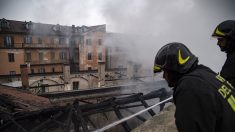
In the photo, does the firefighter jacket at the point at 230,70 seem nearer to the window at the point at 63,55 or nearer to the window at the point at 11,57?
the window at the point at 11,57

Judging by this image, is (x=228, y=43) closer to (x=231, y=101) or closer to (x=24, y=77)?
(x=231, y=101)

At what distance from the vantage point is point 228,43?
8.64 feet

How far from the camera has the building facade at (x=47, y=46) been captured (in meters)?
30.4

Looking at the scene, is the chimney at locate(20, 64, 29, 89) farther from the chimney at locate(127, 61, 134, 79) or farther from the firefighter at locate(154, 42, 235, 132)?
the firefighter at locate(154, 42, 235, 132)

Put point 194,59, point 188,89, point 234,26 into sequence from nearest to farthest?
point 188,89
point 194,59
point 234,26

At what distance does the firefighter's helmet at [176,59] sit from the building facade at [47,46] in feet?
95.5

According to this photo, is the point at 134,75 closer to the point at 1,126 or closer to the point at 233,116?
the point at 1,126

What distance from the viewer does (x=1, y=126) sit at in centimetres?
422

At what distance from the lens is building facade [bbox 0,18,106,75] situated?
30438 mm

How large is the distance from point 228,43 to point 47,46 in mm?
34420

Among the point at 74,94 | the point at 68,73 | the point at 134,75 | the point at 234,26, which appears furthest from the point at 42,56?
the point at 234,26

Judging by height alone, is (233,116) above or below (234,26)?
below

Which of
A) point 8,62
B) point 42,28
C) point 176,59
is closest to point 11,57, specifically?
point 8,62

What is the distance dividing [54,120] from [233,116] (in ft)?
12.5
